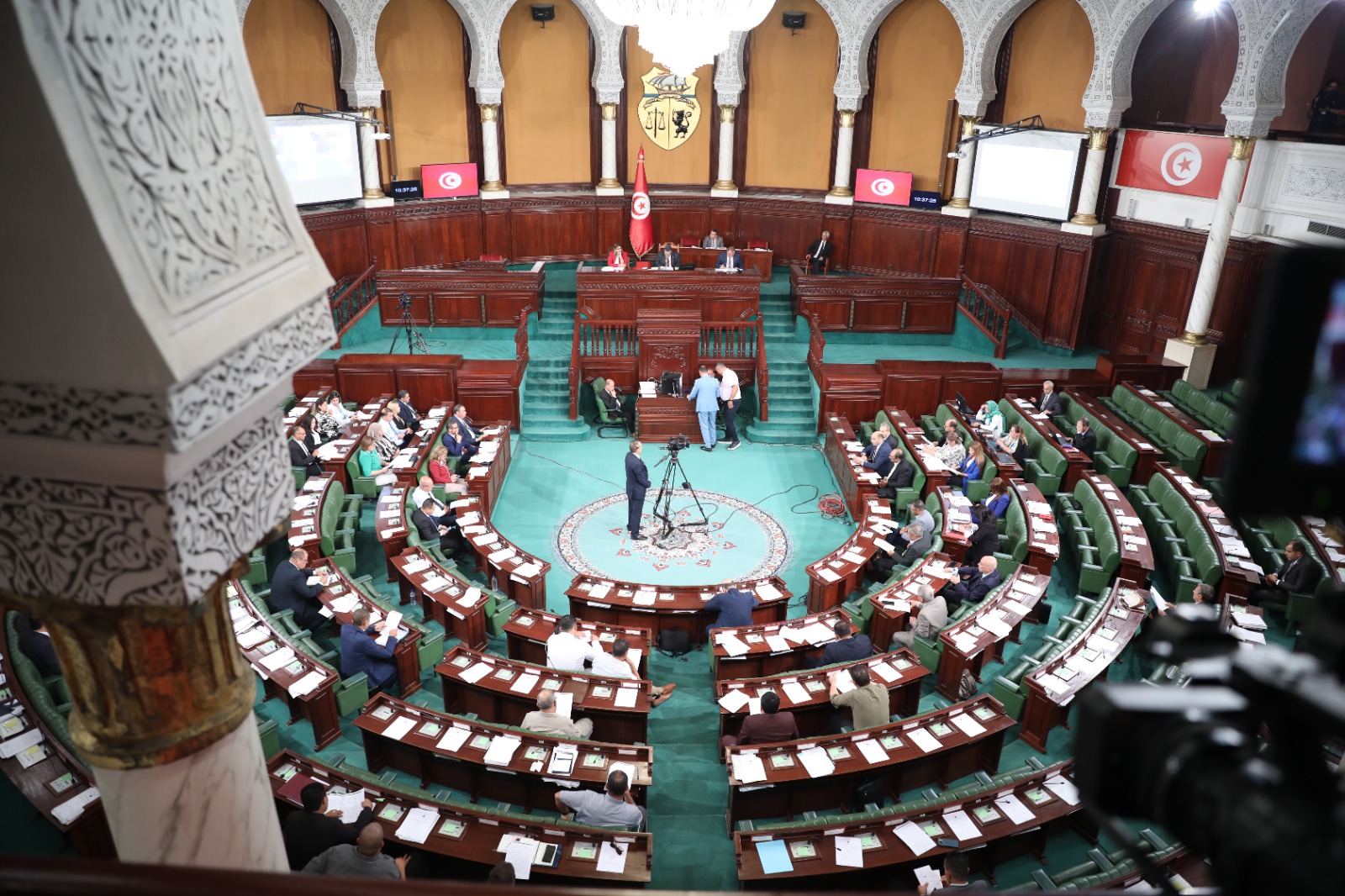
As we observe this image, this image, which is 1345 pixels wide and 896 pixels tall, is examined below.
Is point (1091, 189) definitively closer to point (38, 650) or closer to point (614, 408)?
point (614, 408)

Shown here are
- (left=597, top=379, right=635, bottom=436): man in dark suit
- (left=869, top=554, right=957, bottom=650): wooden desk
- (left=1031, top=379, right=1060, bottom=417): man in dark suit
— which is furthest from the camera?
(left=597, top=379, right=635, bottom=436): man in dark suit

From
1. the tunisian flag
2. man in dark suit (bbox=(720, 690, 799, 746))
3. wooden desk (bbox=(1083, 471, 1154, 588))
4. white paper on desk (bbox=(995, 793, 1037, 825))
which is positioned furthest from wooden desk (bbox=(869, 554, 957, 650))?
the tunisian flag

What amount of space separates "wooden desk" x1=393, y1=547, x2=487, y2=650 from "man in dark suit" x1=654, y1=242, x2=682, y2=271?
9.39m

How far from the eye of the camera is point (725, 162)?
20.4 meters

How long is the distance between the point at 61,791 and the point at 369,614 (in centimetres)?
288

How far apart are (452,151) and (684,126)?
5271 millimetres

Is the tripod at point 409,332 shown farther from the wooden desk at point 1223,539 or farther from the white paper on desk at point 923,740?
the wooden desk at point 1223,539

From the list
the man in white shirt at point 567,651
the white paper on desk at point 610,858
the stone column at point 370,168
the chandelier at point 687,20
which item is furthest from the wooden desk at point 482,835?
the stone column at point 370,168

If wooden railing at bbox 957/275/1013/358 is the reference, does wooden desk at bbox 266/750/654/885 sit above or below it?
below

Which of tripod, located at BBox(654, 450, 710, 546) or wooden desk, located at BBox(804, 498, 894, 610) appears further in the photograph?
tripod, located at BBox(654, 450, 710, 546)

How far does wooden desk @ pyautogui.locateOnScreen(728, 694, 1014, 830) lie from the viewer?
649cm

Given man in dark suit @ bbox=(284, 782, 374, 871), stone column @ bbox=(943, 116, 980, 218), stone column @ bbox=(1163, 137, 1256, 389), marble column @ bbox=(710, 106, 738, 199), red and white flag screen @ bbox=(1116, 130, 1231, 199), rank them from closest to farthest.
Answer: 1. man in dark suit @ bbox=(284, 782, 374, 871)
2. stone column @ bbox=(1163, 137, 1256, 389)
3. red and white flag screen @ bbox=(1116, 130, 1231, 199)
4. stone column @ bbox=(943, 116, 980, 218)
5. marble column @ bbox=(710, 106, 738, 199)

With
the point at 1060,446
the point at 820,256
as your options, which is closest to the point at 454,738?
the point at 1060,446

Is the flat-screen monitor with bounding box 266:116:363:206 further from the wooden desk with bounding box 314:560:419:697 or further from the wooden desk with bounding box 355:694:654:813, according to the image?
the wooden desk with bounding box 355:694:654:813
